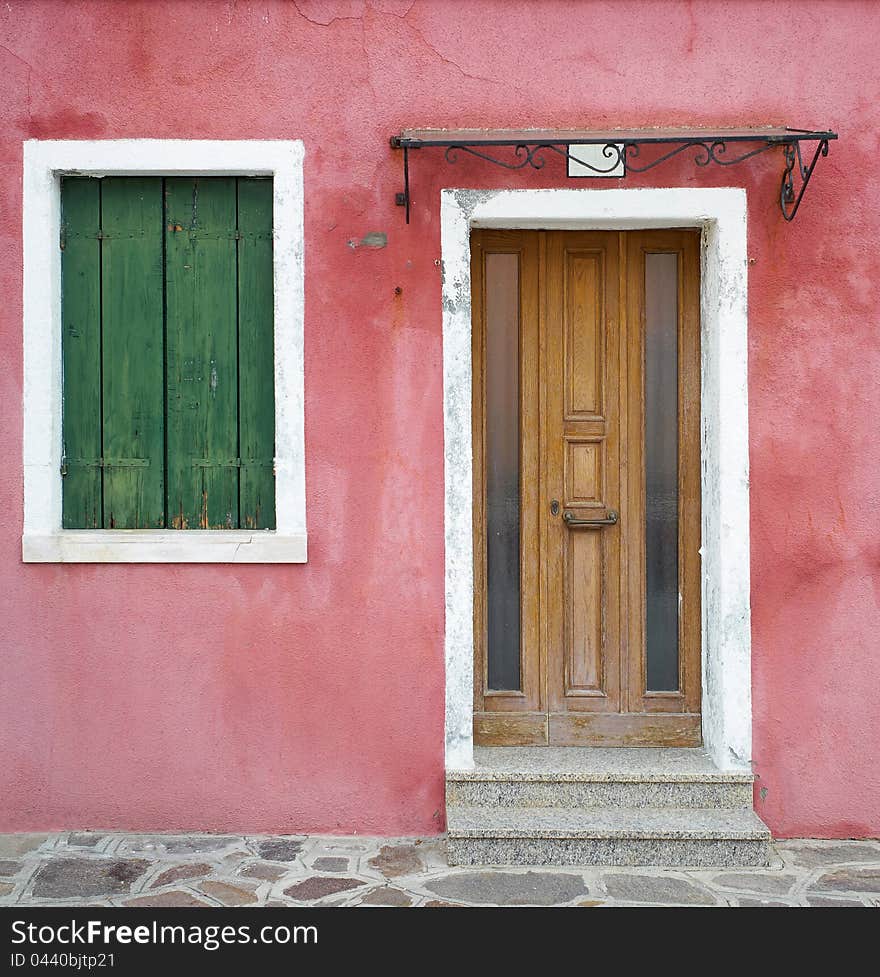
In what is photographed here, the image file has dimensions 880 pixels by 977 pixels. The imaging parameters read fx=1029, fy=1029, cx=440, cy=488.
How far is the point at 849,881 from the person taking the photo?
4.25 metres

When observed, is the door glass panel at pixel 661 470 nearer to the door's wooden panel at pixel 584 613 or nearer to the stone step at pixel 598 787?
the door's wooden panel at pixel 584 613

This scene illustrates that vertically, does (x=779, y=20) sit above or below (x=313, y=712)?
above

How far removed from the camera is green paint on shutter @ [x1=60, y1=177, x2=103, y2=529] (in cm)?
482

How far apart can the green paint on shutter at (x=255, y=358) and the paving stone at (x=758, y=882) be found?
2.52 metres

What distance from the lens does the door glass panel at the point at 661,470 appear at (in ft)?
16.3

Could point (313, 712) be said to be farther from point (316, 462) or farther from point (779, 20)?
point (779, 20)

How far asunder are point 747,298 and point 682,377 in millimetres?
488

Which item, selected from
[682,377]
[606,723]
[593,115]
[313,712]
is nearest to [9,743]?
[313,712]

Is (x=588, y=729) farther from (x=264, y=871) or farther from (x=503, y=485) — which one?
(x=264, y=871)

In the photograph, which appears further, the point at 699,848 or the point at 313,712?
the point at 313,712

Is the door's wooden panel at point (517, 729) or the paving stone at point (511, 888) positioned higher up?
the door's wooden panel at point (517, 729)

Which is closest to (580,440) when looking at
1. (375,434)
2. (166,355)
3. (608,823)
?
(375,434)

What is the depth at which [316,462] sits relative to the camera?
473 cm

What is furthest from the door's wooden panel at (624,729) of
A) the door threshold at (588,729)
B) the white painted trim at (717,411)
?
the white painted trim at (717,411)
